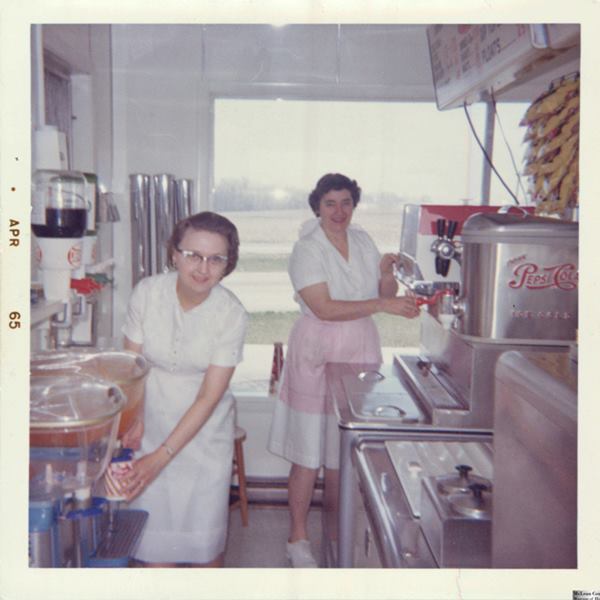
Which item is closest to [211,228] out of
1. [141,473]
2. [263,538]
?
[141,473]

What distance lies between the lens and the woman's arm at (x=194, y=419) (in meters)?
1.24

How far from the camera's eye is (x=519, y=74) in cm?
122

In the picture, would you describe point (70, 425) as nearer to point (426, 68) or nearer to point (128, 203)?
point (128, 203)

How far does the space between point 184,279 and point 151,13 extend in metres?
0.57

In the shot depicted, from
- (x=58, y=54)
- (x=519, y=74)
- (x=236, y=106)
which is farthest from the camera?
(x=236, y=106)

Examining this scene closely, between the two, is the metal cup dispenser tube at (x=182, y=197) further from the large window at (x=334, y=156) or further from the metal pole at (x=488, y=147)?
the metal pole at (x=488, y=147)

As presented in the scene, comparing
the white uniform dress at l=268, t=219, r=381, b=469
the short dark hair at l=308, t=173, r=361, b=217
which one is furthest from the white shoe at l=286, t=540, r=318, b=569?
the short dark hair at l=308, t=173, r=361, b=217

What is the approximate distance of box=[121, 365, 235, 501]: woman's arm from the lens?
124cm

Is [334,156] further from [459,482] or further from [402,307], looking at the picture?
[459,482]

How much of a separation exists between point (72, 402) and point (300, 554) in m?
1.27

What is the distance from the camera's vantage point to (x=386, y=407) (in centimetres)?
129

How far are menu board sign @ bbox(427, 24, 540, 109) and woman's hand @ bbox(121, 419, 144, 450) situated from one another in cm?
86

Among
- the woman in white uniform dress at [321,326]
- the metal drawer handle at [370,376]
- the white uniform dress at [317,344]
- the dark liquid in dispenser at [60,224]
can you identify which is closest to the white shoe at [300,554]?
the woman in white uniform dress at [321,326]

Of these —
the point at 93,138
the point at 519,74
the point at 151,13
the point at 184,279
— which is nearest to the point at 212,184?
the point at 93,138
